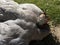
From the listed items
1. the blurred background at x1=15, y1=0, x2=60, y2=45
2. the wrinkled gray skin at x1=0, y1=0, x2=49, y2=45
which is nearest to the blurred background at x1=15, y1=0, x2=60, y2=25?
the blurred background at x1=15, y1=0, x2=60, y2=45

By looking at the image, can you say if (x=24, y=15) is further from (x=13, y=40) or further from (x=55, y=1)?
(x=55, y=1)

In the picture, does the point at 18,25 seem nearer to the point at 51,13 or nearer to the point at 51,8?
the point at 51,13

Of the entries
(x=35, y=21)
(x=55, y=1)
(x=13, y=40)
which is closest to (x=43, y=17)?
(x=35, y=21)

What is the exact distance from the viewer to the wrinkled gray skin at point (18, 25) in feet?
14.2

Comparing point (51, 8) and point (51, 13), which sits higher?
point (51, 8)

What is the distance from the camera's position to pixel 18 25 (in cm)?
447

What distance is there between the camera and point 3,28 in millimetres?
4359

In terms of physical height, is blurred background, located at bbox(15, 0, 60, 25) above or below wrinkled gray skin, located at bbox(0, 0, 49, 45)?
above

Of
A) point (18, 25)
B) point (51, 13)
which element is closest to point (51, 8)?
point (51, 13)

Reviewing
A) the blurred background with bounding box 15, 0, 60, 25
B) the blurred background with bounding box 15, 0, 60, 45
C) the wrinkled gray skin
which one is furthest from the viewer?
the blurred background with bounding box 15, 0, 60, 25

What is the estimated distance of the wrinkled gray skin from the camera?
4324mm

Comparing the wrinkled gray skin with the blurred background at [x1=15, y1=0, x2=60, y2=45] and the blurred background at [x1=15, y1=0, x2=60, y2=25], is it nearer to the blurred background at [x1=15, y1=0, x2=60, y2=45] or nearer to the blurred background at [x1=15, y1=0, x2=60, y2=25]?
the blurred background at [x1=15, y1=0, x2=60, y2=45]

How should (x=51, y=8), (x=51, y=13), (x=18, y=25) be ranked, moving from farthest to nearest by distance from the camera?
(x=51, y=8)
(x=51, y=13)
(x=18, y=25)

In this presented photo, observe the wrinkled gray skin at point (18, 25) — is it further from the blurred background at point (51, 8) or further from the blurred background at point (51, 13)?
the blurred background at point (51, 8)
